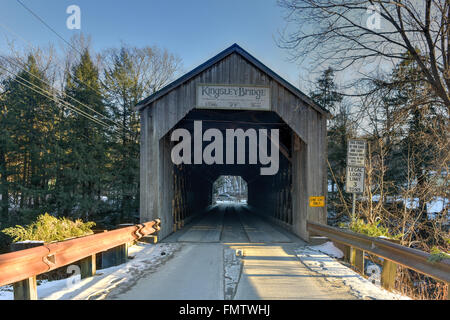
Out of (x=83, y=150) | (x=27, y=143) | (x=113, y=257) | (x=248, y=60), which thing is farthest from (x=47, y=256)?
(x=27, y=143)

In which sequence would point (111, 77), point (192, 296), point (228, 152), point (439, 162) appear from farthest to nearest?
point (111, 77)
point (228, 152)
point (439, 162)
point (192, 296)

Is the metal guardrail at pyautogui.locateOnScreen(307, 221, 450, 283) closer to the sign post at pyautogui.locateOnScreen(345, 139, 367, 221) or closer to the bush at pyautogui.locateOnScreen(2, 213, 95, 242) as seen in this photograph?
the sign post at pyautogui.locateOnScreen(345, 139, 367, 221)

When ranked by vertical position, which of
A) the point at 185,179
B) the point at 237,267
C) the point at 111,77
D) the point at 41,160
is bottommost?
the point at 237,267

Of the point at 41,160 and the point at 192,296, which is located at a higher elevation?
the point at 41,160

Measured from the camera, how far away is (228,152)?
1634 centimetres

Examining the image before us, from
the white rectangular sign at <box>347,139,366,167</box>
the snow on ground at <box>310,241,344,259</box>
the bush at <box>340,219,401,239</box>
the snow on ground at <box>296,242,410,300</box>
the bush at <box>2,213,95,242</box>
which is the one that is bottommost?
the snow on ground at <box>310,241,344,259</box>

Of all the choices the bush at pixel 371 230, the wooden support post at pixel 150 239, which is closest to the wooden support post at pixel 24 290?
the wooden support post at pixel 150 239

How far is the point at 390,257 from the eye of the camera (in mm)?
3820

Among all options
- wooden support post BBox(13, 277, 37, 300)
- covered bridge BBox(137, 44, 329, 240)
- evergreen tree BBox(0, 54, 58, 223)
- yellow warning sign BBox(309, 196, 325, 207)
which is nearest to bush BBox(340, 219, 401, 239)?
yellow warning sign BBox(309, 196, 325, 207)

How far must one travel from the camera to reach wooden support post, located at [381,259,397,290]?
3875mm

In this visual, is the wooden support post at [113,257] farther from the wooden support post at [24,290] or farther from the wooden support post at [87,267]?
the wooden support post at [24,290]
